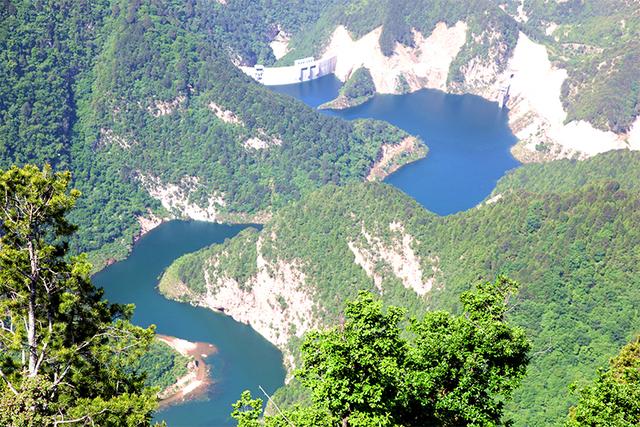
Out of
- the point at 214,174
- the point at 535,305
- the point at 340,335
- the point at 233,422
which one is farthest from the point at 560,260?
the point at 214,174

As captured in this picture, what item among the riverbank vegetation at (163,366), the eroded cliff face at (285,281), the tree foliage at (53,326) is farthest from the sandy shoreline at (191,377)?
the tree foliage at (53,326)

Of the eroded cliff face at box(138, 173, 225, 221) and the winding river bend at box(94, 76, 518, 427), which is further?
the eroded cliff face at box(138, 173, 225, 221)

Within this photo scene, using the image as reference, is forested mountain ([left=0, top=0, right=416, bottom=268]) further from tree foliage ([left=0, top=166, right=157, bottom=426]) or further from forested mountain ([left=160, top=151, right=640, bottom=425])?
tree foliage ([left=0, top=166, right=157, bottom=426])

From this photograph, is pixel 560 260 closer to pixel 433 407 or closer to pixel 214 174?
pixel 433 407

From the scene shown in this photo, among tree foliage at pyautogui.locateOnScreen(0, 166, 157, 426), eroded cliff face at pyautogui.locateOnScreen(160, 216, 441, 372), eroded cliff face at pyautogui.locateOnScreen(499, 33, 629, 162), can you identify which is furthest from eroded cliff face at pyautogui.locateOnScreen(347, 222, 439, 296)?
eroded cliff face at pyautogui.locateOnScreen(499, 33, 629, 162)

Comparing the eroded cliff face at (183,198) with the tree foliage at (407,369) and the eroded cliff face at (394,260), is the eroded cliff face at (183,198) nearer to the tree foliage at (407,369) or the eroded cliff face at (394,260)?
the eroded cliff face at (394,260)
